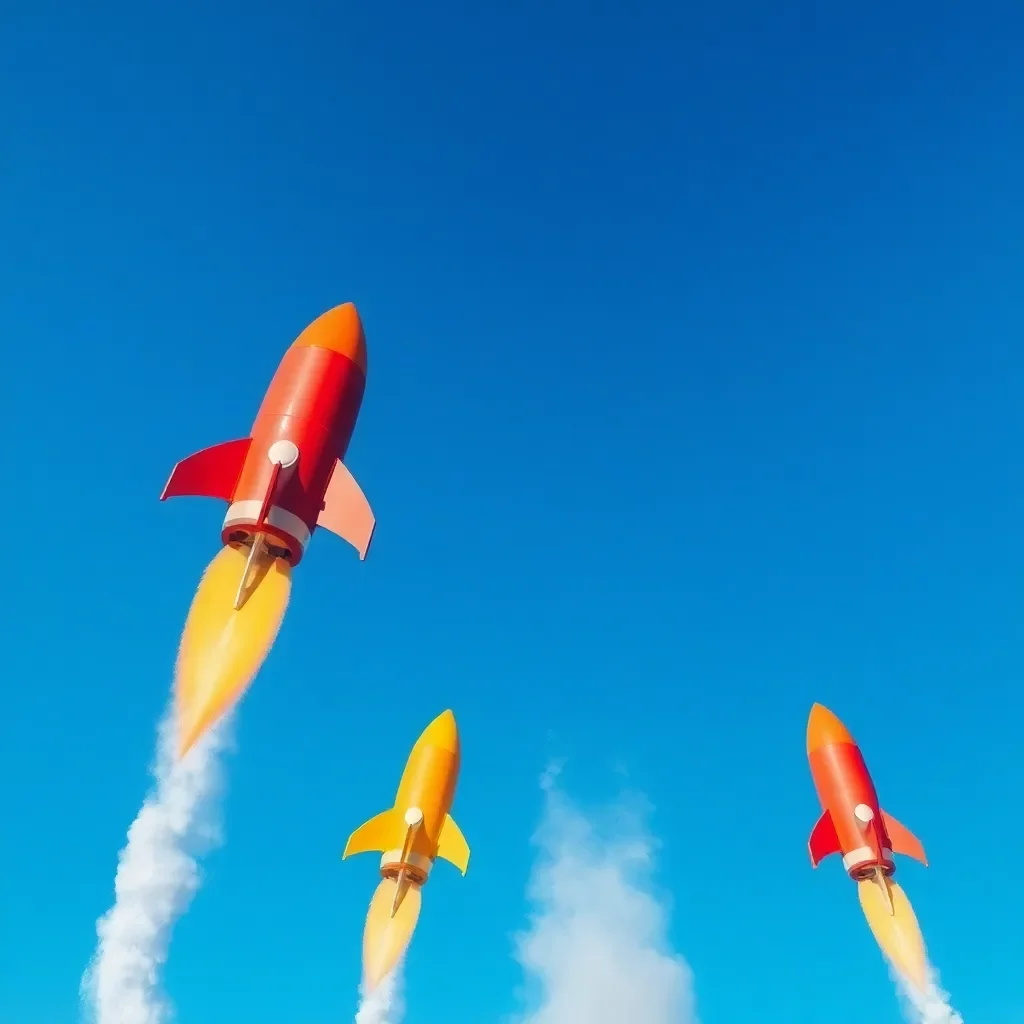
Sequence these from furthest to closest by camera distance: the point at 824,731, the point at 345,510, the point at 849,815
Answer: the point at 824,731 < the point at 849,815 < the point at 345,510

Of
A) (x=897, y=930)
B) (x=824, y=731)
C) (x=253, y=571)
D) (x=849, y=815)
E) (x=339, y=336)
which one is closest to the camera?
(x=253, y=571)

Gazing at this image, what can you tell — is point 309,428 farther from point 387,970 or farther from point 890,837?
point 890,837

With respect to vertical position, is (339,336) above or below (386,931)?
above

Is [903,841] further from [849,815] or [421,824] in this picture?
[421,824]

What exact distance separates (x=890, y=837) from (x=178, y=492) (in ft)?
92.1

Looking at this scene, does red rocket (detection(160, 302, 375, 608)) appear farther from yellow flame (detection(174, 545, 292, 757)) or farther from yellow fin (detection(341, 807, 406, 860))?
yellow fin (detection(341, 807, 406, 860))

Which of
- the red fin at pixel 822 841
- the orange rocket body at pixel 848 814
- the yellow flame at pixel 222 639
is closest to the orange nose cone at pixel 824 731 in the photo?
the orange rocket body at pixel 848 814

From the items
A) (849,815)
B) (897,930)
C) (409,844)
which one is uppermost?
(849,815)

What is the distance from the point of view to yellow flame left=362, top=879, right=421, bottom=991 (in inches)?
1118

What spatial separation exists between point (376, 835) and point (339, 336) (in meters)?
17.3

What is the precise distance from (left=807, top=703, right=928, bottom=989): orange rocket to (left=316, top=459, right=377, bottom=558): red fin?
21063 millimetres

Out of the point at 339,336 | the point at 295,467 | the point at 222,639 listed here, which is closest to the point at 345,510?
the point at 295,467

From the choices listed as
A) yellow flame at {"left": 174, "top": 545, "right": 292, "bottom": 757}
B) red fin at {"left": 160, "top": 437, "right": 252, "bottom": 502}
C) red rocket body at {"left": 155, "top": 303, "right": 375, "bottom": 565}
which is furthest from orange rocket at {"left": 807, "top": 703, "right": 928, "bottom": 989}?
red fin at {"left": 160, "top": 437, "right": 252, "bottom": 502}

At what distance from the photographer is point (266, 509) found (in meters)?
18.9
